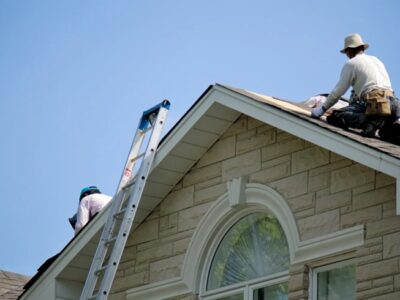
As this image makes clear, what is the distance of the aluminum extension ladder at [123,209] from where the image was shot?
1268 cm

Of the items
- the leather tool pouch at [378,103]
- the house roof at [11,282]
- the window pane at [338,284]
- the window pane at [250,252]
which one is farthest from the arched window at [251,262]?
the house roof at [11,282]

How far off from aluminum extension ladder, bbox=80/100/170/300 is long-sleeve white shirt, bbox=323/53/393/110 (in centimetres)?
213

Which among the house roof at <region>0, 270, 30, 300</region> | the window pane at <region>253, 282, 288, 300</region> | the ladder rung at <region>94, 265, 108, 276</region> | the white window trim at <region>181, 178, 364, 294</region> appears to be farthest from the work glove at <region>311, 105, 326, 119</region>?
the house roof at <region>0, 270, 30, 300</region>

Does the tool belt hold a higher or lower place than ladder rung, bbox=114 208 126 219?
higher

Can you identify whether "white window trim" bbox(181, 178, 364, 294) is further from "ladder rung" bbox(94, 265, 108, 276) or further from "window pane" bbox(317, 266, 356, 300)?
"ladder rung" bbox(94, 265, 108, 276)

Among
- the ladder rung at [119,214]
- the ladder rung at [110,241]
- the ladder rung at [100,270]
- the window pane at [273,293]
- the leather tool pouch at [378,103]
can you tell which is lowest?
the window pane at [273,293]

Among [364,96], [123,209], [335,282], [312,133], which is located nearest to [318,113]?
[364,96]

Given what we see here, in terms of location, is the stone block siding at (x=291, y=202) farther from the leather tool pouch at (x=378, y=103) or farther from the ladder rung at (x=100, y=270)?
the ladder rung at (x=100, y=270)

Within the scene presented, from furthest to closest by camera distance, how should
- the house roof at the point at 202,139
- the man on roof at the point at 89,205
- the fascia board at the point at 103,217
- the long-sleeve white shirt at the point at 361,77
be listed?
the man on roof at the point at 89,205 → the fascia board at the point at 103,217 → the long-sleeve white shirt at the point at 361,77 → the house roof at the point at 202,139

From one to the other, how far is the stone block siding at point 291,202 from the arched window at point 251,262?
0.37 m

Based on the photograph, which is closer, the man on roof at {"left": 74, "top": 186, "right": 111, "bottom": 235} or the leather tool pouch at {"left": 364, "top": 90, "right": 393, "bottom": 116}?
the leather tool pouch at {"left": 364, "top": 90, "right": 393, "bottom": 116}

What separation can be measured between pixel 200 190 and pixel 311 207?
180 centimetres

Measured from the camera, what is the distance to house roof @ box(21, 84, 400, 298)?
1144 cm

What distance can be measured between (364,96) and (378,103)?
0.66 ft
